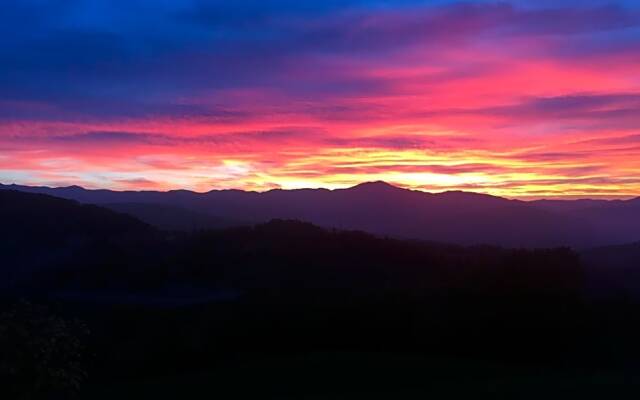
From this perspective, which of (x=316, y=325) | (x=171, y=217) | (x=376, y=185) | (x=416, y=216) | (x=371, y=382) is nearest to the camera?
(x=371, y=382)

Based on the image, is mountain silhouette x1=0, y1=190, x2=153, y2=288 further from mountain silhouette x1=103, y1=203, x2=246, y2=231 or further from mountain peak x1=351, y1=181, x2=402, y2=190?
mountain peak x1=351, y1=181, x2=402, y2=190

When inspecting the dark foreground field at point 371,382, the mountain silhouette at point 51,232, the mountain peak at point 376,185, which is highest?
the mountain peak at point 376,185

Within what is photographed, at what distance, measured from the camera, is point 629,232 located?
18025cm

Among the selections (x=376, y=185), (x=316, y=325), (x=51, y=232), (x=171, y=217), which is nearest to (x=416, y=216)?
(x=376, y=185)

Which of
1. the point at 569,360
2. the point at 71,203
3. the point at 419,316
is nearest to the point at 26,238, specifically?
Answer: the point at 71,203

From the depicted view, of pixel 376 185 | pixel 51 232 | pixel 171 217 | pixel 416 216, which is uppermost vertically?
pixel 376 185

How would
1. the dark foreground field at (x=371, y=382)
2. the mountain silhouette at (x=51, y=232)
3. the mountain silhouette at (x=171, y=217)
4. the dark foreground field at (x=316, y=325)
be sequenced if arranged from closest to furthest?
the dark foreground field at (x=371, y=382) < the dark foreground field at (x=316, y=325) < the mountain silhouette at (x=51, y=232) < the mountain silhouette at (x=171, y=217)

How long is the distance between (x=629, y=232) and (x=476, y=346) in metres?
157

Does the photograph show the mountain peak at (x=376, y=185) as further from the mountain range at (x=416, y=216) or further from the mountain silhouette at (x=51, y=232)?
the mountain silhouette at (x=51, y=232)

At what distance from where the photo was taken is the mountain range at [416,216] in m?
142

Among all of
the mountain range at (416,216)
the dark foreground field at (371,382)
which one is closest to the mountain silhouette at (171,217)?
the mountain range at (416,216)

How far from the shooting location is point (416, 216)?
162250mm

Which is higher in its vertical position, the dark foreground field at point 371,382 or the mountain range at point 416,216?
the mountain range at point 416,216

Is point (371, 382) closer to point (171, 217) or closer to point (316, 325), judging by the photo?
point (316, 325)
